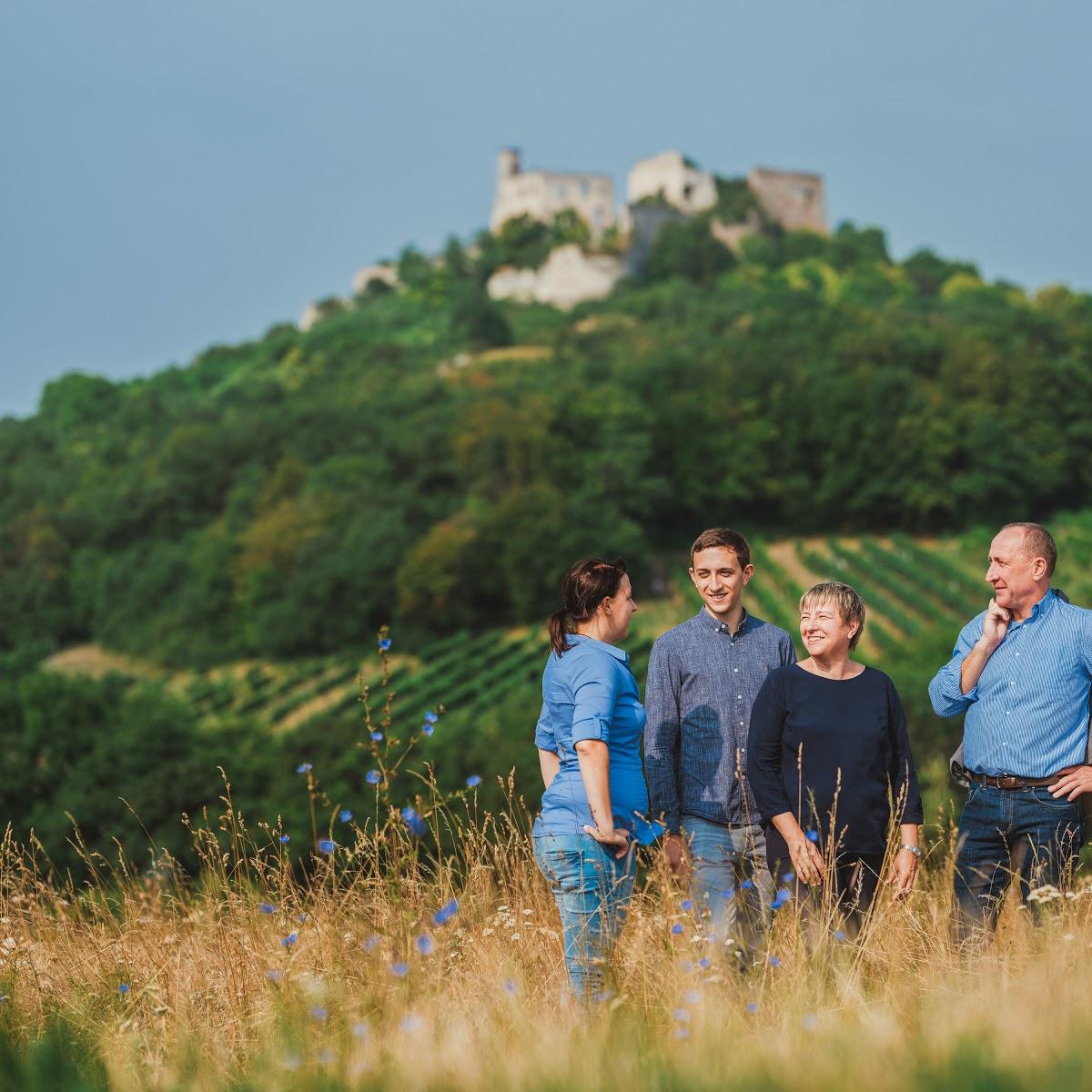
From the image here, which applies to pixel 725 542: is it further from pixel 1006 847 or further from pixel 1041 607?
pixel 1006 847

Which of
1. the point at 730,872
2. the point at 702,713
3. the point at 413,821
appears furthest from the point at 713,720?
the point at 413,821

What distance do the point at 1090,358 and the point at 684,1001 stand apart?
218ft

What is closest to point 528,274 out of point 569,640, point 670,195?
point 670,195

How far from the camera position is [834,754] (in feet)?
12.0

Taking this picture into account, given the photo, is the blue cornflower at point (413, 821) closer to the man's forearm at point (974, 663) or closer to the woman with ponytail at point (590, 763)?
the woman with ponytail at point (590, 763)

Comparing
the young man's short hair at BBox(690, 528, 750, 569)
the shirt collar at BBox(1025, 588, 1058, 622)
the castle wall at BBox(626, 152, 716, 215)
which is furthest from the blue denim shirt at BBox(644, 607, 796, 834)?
the castle wall at BBox(626, 152, 716, 215)

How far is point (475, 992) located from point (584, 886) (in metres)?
0.55

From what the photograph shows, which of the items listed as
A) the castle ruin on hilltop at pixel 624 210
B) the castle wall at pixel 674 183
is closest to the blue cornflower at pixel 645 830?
the castle ruin on hilltop at pixel 624 210

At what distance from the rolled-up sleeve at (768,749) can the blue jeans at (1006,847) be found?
550 mm

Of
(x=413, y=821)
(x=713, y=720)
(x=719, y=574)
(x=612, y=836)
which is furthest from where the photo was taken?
(x=713, y=720)

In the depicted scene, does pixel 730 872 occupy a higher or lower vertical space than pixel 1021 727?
lower

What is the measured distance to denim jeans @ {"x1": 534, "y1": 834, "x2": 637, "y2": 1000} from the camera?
3393 millimetres

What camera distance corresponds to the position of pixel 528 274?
96375 mm

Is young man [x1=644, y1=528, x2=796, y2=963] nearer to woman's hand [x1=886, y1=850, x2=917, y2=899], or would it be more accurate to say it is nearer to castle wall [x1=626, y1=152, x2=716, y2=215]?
woman's hand [x1=886, y1=850, x2=917, y2=899]
